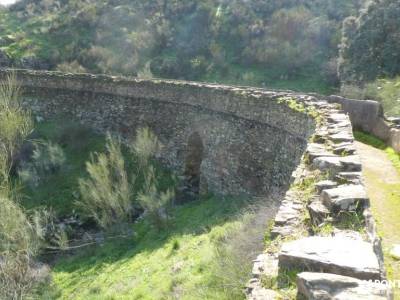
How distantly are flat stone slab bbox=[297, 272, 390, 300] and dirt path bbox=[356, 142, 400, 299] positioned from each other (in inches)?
57.7

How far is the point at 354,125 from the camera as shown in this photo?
51.2 ft

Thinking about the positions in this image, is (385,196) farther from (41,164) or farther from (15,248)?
(41,164)

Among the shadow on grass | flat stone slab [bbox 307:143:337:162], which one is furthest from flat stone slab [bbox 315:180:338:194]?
the shadow on grass

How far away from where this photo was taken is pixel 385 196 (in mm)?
8734

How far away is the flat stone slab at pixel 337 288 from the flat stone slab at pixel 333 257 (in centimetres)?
14

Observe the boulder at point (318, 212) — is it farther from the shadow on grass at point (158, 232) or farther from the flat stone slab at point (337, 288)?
the shadow on grass at point (158, 232)

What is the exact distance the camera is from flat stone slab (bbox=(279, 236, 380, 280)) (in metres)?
3.88

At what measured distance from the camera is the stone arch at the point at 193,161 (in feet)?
66.3

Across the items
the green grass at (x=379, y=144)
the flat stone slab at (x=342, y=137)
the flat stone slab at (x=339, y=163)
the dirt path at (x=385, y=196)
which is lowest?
the green grass at (x=379, y=144)

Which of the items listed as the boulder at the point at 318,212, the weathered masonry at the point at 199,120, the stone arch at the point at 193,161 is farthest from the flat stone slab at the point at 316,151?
the stone arch at the point at 193,161

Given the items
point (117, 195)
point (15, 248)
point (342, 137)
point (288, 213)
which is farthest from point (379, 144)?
point (15, 248)

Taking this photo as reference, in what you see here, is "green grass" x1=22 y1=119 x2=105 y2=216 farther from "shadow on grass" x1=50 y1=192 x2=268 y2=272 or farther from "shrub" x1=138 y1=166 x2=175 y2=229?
"shrub" x1=138 y1=166 x2=175 y2=229

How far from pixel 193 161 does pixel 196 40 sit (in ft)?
92.3

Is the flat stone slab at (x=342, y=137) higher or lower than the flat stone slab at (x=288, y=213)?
higher
